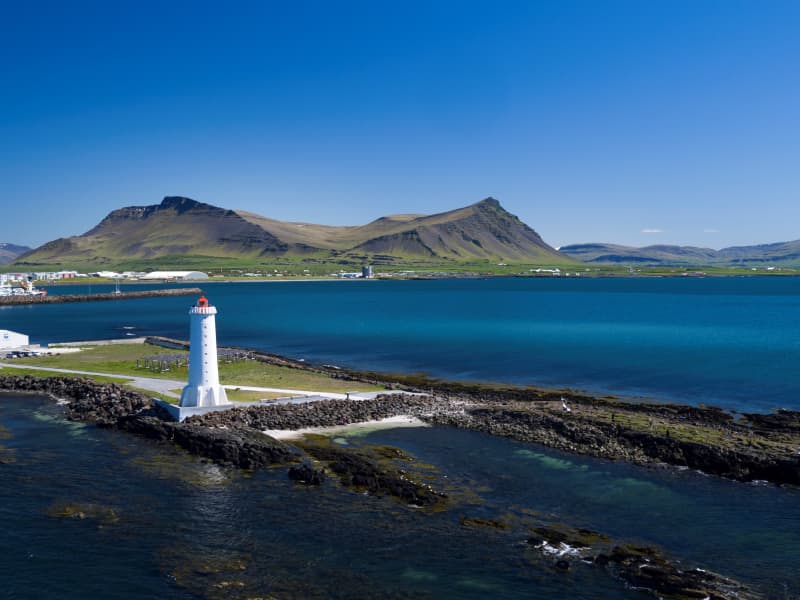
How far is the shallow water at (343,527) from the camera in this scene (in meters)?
21.8

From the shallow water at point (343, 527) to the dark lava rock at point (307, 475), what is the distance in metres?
0.53

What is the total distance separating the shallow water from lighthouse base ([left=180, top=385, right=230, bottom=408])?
16.0 feet

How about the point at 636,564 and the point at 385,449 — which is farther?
the point at 385,449

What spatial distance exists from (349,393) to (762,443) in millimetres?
26903

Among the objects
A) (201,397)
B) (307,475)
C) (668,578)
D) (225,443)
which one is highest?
(201,397)

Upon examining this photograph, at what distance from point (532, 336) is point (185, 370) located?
5235 centimetres

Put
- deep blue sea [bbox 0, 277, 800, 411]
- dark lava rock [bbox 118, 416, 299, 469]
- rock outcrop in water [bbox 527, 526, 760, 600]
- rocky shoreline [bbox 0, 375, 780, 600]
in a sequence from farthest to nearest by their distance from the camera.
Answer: deep blue sea [bbox 0, 277, 800, 411] < dark lava rock [bbox 118, 416, 299, 469] < rocky shoreline [bbox 0, 375, 780, 600] < rock outcrop in water [bbox 527, 526, 760, 600]

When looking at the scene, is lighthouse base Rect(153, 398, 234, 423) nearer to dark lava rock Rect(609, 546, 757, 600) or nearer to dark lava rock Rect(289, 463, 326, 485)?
dark lava rock Rect(289, 463, 326, 485)

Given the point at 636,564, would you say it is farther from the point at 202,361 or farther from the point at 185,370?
the point at 185,370

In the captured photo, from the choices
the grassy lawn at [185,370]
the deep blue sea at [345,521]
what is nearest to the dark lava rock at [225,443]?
the deep blue sea at [345,521]

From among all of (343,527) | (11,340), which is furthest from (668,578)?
(11,340)

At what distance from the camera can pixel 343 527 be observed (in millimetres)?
25719

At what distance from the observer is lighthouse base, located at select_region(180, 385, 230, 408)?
1601 inches

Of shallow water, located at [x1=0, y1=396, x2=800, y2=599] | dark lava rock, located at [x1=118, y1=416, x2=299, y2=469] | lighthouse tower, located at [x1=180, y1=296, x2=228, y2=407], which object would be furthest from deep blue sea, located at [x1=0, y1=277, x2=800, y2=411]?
dark lava rock, located at [x1=118, y1=416, x2=299, y2=469]
